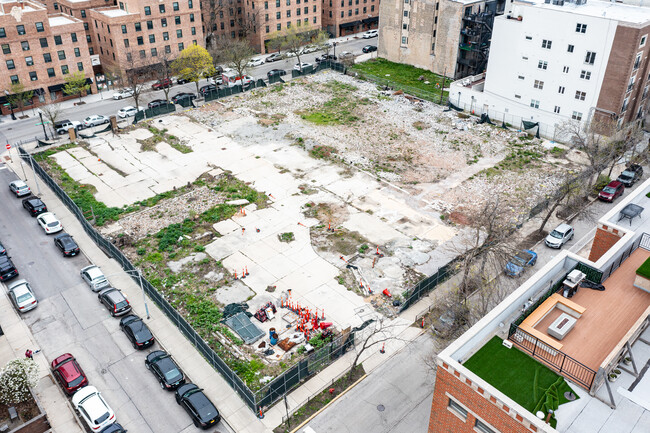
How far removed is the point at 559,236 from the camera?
152 feet

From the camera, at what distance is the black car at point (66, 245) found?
44.6 m

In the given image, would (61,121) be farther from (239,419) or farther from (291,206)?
(239,419)

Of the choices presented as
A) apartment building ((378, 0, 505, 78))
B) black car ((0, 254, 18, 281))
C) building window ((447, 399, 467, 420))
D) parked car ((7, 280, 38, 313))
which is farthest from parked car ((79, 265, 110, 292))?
apartment building ((378, 0, 505, 78))

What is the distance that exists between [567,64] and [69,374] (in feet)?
201

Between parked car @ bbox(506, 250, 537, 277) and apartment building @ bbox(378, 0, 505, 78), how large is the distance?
47.8 meters

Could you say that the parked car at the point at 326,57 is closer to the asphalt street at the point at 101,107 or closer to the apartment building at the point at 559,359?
the asphalt street at the point at 101,107

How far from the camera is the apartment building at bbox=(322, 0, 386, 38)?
105625 millimetres

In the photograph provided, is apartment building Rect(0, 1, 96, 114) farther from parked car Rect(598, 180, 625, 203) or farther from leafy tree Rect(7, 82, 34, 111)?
parked car Rect(598, 180, 625, 203)

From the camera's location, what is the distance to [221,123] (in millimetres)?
69375

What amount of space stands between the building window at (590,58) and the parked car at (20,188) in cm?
6417

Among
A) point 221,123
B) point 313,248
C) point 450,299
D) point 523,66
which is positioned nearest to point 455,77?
point 523,66

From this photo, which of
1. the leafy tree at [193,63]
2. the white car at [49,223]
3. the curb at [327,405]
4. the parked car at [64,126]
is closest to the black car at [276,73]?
the leafy tree at [193,63]

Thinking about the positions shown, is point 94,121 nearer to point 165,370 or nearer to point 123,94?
point 123,94

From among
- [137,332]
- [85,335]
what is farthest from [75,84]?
[137,332]
